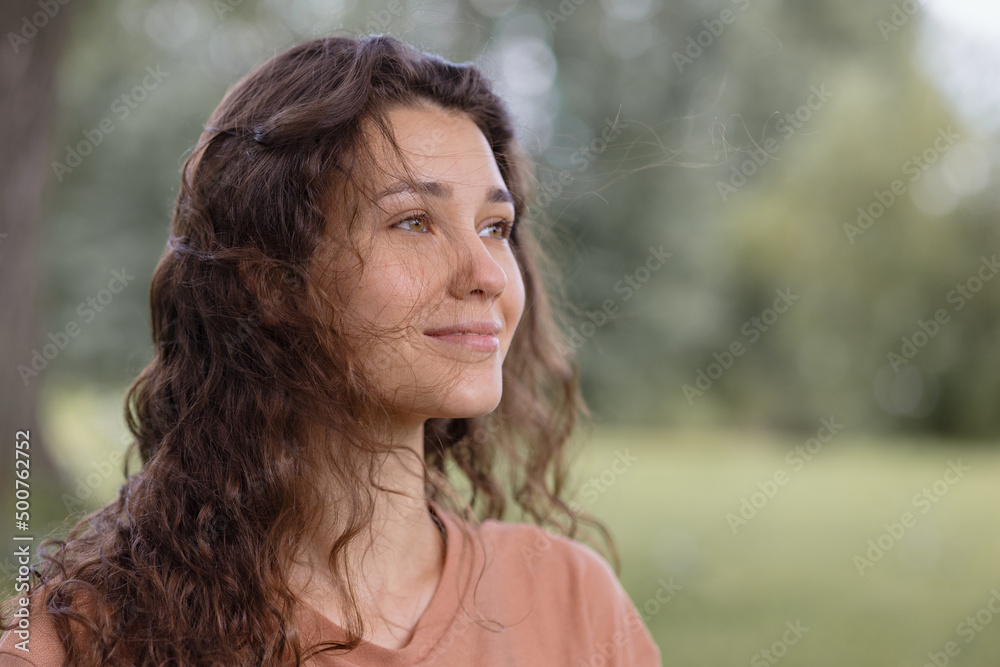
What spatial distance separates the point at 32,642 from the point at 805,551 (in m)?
3.90

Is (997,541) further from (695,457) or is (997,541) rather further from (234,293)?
(234,293)

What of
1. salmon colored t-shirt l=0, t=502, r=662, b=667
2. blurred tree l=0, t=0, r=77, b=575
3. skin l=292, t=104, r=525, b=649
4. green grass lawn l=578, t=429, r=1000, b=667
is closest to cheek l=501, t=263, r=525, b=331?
skin l=292, t=104, r=525, b=649

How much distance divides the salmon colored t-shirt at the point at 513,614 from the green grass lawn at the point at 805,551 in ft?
2.20

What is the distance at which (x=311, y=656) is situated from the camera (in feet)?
4.11

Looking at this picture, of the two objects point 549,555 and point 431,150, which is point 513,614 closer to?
point 549,555

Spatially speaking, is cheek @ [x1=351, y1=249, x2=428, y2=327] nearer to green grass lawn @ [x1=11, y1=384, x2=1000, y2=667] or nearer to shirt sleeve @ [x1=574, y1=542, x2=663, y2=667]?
shirt sleeve @ [x1=574, y1=542, x2=663, y2=667]

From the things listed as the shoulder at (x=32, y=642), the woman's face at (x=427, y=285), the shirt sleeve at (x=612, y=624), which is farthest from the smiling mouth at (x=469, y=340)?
the shoulder at (x=32, y=642)

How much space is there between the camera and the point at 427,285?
4.22 ft

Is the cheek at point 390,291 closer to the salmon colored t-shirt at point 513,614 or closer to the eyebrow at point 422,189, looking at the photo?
the eyebrow at point 422,189

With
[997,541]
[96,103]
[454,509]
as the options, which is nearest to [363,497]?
[454,509]

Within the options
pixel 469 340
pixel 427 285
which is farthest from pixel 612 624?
pixel 427 285

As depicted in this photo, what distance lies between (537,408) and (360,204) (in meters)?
0.75

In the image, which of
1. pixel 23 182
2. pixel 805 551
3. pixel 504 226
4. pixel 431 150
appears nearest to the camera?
pixel 431 150

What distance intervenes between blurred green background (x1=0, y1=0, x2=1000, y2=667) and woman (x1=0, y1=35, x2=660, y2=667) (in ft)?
1.13
